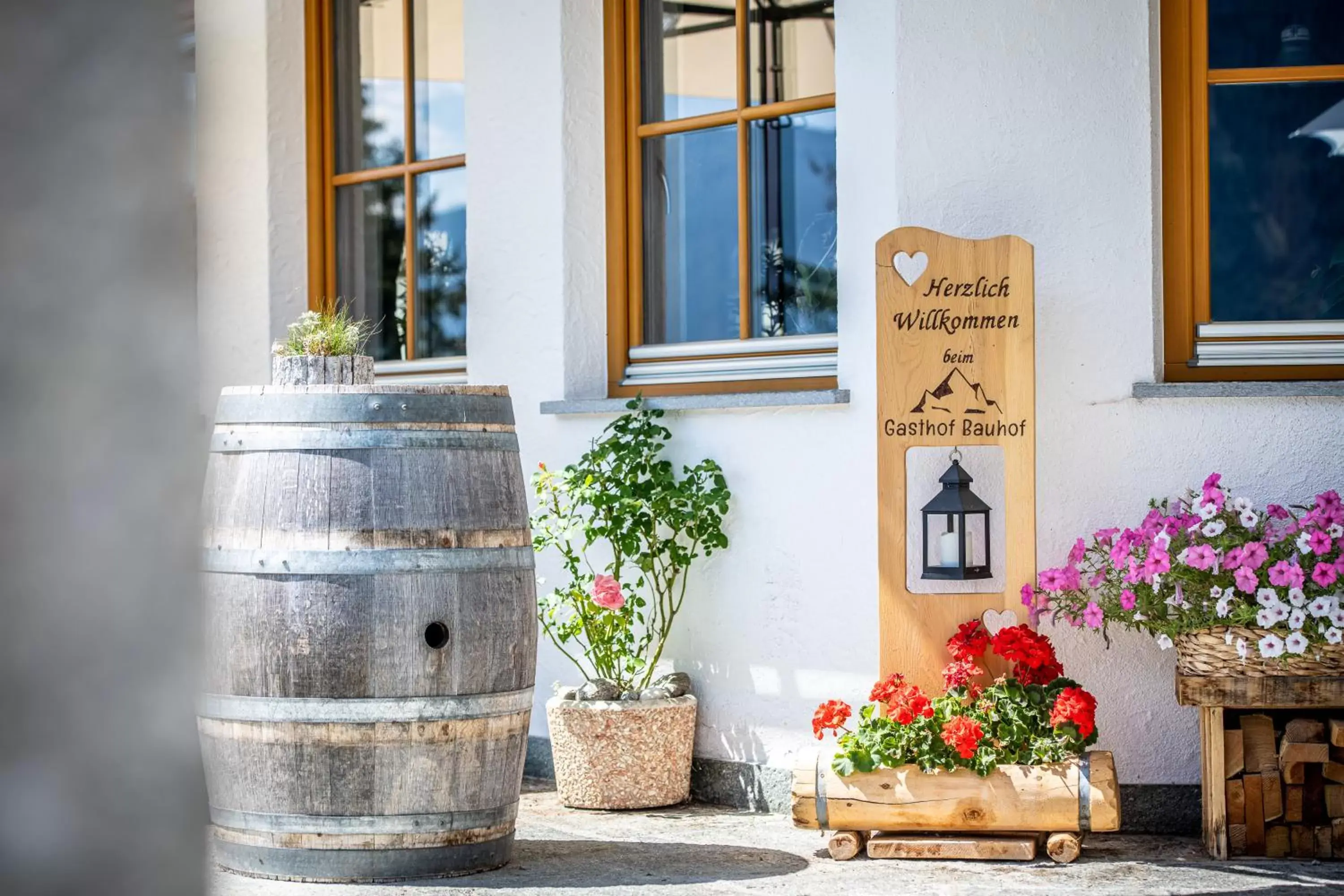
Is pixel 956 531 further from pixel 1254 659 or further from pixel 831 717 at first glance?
Answer: pixel 1254 659

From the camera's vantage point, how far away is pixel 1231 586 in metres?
3.72

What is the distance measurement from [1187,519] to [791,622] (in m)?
1.23

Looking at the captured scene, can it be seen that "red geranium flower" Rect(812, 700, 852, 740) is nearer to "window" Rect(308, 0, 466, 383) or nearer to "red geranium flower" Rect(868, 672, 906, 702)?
"red geranium flower" Rect(868, 672, 906, 702)

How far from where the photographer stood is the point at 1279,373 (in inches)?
168

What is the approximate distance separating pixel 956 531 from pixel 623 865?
123 centimetres

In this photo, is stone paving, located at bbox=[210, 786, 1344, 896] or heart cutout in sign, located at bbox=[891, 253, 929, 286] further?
heart cutout in sign, located at bbox=[891, 253, 929, 286]

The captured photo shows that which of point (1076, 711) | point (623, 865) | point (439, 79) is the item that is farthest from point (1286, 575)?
point (439, 79)

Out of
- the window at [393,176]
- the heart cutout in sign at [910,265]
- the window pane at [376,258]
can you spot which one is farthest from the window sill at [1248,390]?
the window pane at [376,258]

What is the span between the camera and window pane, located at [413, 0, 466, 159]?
5758mm

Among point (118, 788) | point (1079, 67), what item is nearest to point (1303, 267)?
point (1079, 67)

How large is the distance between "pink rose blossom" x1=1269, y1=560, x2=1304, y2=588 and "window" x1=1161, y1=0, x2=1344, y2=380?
78 cm

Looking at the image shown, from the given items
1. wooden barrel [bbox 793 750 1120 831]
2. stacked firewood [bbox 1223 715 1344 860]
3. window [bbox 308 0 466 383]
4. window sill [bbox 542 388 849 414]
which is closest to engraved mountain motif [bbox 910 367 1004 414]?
window sill [bbox 542 388 849 414]

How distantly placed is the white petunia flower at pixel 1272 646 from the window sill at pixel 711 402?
4.41 feet

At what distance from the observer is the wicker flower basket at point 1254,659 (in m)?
3.71
